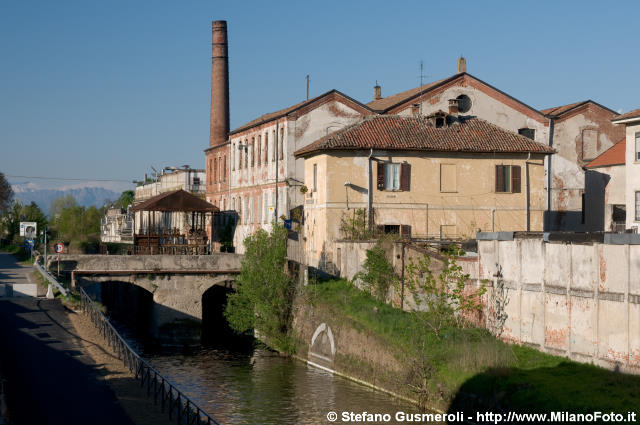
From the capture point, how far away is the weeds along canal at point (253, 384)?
81.2ft

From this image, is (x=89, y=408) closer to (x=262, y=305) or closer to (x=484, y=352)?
(x=484, y=352)

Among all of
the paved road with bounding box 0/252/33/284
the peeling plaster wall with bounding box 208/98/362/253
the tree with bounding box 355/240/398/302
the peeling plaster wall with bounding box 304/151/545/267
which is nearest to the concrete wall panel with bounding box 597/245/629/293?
the tree with bounding box 355/240/398/302

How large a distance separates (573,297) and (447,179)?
57.1 feet

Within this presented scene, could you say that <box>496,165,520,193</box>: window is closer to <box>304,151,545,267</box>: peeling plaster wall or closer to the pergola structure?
<box>304,151,545,267</box>: peeling plaster wall

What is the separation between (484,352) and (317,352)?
10323 mm

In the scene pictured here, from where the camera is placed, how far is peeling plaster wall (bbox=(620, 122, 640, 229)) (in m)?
33.7

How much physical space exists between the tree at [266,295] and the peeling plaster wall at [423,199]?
Result: 2.82m

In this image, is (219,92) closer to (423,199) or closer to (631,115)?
(423,199)

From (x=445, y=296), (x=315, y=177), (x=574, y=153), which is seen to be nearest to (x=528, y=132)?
(x=574, y=153)

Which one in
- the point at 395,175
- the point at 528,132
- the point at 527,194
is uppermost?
the point at 528,132

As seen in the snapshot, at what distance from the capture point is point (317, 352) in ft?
105

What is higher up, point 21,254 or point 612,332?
point 21,254

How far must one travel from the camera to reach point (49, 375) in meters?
22.1

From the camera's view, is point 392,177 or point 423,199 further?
point 423,199
